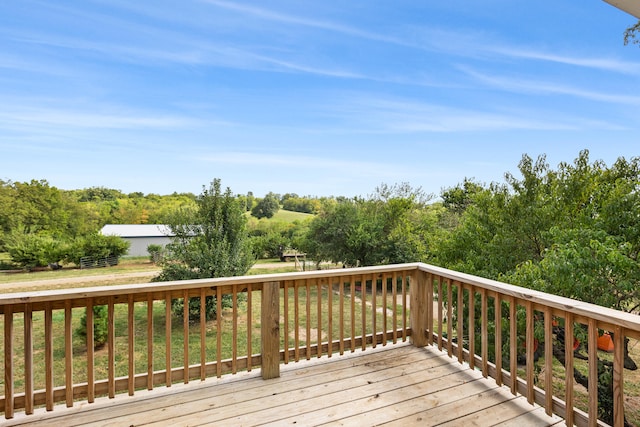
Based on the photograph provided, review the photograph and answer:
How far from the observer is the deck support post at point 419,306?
9.70 ft

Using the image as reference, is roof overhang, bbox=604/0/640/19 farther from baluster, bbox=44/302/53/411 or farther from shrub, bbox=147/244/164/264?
shrub, bbox=147/244/164/264

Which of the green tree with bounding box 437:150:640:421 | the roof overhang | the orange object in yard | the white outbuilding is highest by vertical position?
the roof overhang

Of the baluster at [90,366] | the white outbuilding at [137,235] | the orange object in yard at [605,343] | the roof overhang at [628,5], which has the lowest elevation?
the orange object in yard at [605,343]

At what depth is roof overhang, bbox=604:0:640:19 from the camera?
1501 millimetres

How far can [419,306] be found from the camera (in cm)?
297

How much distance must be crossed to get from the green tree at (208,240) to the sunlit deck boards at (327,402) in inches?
214

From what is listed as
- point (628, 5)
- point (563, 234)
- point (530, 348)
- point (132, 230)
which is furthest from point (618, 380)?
point (132, 230)

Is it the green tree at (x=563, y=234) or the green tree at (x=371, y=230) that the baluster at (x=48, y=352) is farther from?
the green tree at (x=371, y=230)

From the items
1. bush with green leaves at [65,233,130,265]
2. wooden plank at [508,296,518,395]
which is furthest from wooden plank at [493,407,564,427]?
bush with green leaves at [65,233,130,265]

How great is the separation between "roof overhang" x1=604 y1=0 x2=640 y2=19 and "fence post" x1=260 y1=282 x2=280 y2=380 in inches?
94.9

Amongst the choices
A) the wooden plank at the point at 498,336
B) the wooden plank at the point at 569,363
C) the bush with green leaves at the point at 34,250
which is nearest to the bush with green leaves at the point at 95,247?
the bush with green leaves at the point at 34,250

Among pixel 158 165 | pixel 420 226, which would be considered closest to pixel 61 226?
pixel 158 165

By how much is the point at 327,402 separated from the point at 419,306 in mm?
1269

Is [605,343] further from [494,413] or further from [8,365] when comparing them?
[8,365]
